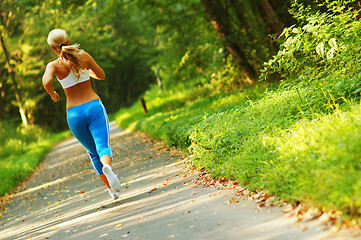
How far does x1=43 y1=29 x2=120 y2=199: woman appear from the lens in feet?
17.1

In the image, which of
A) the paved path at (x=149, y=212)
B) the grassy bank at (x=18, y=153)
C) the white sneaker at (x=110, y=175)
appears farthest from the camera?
the grassy bank at (x=18, y=153)

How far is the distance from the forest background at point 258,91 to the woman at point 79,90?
169cm

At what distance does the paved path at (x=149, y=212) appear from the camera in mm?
3678

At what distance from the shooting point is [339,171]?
3393 millimetres

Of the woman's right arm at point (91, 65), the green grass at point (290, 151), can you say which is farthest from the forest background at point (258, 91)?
the woman's right arm at point (91, 65)

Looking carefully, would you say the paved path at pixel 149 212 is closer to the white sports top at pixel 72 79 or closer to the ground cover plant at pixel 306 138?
the ground cover plant at pixel 306 138

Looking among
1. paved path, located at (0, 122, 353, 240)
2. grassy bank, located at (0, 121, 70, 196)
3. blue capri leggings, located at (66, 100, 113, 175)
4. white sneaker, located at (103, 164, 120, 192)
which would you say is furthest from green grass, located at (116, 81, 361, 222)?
grassy bank, located at (0, 121, 70, 196)

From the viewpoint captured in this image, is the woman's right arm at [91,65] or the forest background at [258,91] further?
the woman's right arm at [91,65]

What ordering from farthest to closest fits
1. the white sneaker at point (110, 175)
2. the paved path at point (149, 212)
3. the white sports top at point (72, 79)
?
the white sports top at point (72, 79)
the white sneaker at point (110, 175)
the paved path at point (149, 212)

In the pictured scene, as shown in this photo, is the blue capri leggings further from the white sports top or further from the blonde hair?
the blonde hair

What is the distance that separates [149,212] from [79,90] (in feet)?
6.25

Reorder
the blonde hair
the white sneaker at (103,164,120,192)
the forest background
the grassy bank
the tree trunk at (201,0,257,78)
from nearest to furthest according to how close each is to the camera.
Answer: the forest background → the white sneaker at (103,164,120,192) → the blonde hair → the grassy bank → the tree trunk at (201,0,257,78)

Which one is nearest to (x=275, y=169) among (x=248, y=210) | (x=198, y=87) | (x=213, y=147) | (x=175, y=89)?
(x=248, y=210)

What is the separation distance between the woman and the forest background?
169cm
